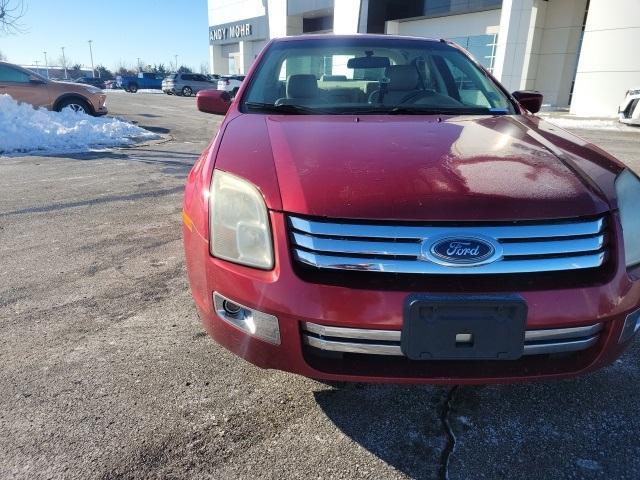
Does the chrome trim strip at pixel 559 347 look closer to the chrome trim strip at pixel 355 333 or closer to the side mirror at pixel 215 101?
the chrome trim strip at pixel 355 333

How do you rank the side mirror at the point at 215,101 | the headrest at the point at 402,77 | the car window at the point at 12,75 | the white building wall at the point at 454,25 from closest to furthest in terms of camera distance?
the headrest at the point at 402,77, the side mirror at the point at 215,101, the car window at the point at 12,75, the white building wall at the point at 454,25

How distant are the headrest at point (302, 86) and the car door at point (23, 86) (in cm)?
1061

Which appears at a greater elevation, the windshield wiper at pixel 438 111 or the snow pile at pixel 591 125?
the windshield wiper at pixel 438 111

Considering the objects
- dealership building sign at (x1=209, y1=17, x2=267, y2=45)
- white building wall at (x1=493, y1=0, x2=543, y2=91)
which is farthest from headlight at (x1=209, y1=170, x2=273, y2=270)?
dealership building sign at (x1=209, y1=17, x2=267, y2=45)

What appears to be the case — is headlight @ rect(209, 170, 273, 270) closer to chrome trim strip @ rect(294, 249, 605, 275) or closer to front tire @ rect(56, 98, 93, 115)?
chrome trim strip @ rect(294, 249, 605, 275)

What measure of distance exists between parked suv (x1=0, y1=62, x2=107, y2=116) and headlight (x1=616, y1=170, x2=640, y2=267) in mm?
12224

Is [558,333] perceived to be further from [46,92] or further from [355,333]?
[46,92]

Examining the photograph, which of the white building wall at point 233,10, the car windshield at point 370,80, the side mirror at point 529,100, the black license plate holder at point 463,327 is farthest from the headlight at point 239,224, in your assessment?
the white building wall at point 233,10

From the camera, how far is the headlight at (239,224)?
5.21 feet

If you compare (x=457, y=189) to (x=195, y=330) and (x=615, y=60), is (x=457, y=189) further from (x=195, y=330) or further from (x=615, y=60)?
(x=615, y=60)

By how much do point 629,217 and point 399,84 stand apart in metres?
1.69

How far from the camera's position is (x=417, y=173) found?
1.68 m

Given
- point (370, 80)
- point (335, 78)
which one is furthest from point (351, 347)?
point (335, 78)

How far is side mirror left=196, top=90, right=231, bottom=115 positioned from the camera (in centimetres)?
341
